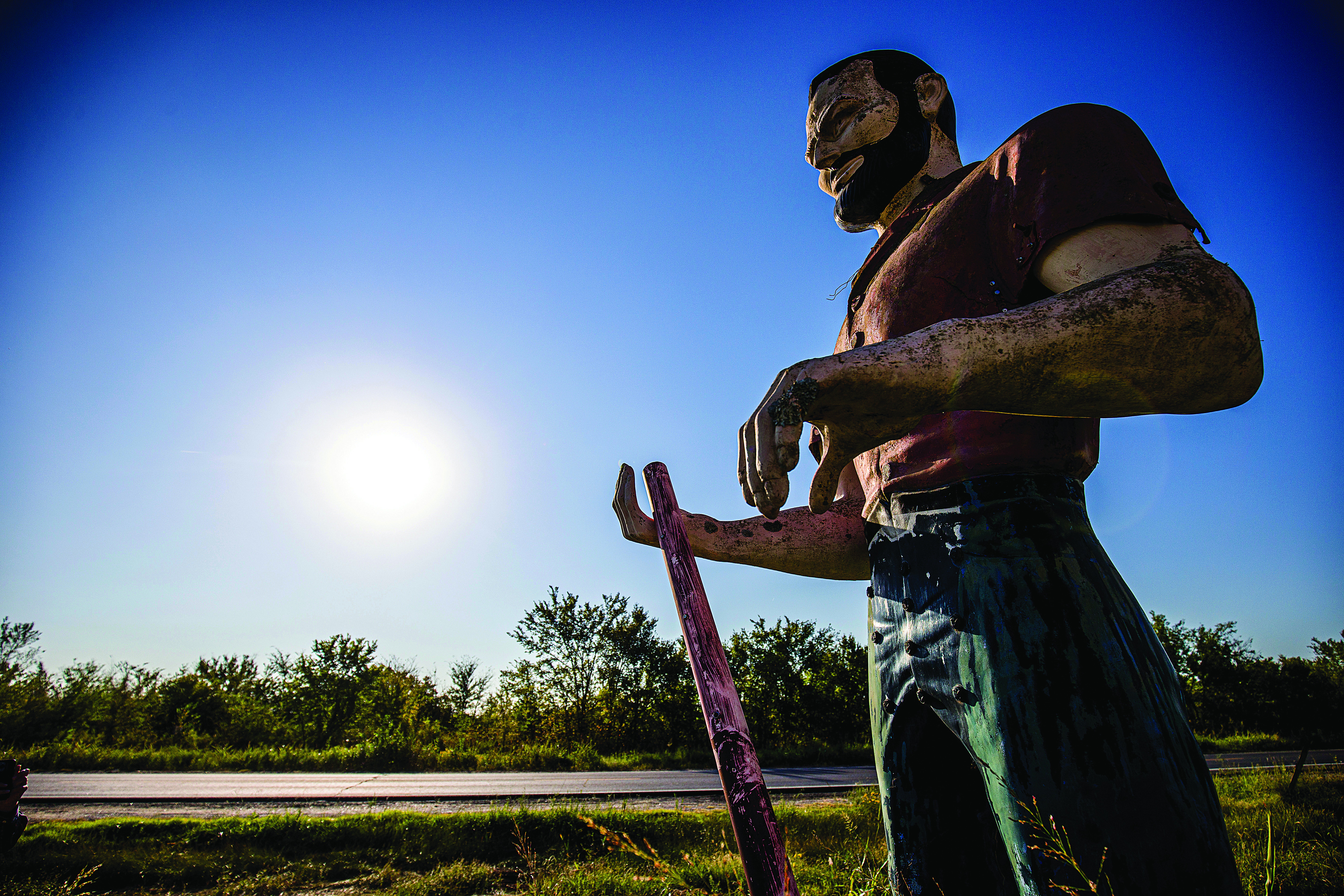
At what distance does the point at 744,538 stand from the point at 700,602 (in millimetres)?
375

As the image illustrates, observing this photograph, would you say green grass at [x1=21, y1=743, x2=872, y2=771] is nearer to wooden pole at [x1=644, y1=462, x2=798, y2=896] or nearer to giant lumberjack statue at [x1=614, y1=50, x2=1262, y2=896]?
wooden pole at [x1=644, y1=462, x2=798, y2=896]

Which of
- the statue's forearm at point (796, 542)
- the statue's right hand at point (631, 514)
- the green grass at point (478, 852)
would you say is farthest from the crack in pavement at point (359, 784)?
the statue's forearm at point (796, 542)

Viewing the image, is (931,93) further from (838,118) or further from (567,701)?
(567,701)

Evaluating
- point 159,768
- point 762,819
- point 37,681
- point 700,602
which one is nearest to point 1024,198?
point 700,602

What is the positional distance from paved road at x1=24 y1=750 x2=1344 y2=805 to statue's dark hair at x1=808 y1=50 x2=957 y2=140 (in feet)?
29.6

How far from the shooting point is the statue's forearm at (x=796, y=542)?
1517 mm

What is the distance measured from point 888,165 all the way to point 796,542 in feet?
3.41

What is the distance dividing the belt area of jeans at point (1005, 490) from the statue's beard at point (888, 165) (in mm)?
934

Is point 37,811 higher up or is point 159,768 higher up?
point 37,811

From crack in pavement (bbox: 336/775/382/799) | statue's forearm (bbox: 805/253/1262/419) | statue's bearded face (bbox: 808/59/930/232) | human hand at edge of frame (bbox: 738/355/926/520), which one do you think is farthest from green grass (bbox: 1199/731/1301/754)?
human hand at edge of frame (bbox: 738/355/926/520)

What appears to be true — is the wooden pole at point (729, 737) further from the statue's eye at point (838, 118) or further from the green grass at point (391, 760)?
the green grass at point (391, 760)

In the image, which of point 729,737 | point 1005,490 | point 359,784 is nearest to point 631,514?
point 729,737

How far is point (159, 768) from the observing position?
60.7 feet

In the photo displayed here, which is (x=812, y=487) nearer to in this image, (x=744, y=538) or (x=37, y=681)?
(x=744, y=538)
